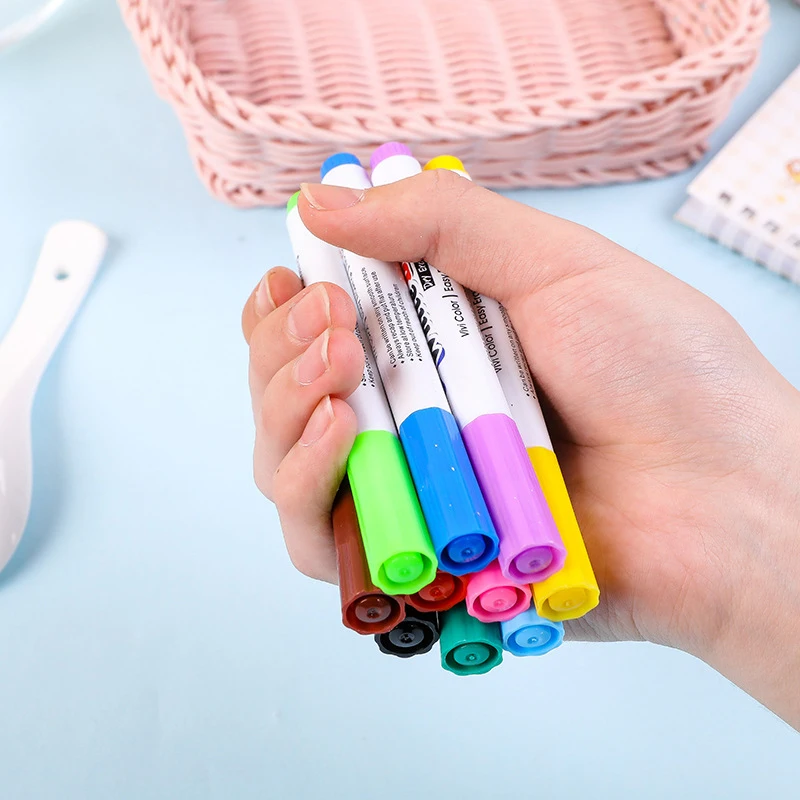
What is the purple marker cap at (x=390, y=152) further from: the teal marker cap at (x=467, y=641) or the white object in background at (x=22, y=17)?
the white object in background at (x=22, y=17)

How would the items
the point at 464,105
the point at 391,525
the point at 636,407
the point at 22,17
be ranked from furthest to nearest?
1. the point at 22,17
2. the point at 464,105
3. the point at 636,407
4. the point at 391,525

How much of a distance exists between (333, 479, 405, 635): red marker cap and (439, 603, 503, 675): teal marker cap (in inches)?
0.9

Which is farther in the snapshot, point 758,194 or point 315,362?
point 758,194

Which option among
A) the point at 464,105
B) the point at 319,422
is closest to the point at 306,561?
the point at 319,422

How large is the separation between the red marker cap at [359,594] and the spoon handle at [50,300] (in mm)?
317

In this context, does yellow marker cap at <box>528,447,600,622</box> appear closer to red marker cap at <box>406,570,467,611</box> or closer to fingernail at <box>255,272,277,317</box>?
red marker cap at <box>406,570,467,611</box>

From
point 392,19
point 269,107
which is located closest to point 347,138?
point 269,107

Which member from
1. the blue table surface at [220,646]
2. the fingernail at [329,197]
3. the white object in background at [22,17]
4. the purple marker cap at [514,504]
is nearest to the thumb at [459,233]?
the fingernail at [329,197]

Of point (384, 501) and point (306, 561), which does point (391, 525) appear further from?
point (306, 561)

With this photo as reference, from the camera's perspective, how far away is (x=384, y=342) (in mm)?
400

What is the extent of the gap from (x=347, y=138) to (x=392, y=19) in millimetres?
174

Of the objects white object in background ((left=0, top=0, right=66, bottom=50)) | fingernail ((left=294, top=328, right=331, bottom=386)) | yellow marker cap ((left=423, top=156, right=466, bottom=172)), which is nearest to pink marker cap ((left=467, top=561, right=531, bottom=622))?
fingernail ((left=294, top=328, right=331, bottom=386))

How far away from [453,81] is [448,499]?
1.42ft

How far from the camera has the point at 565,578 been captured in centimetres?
34
